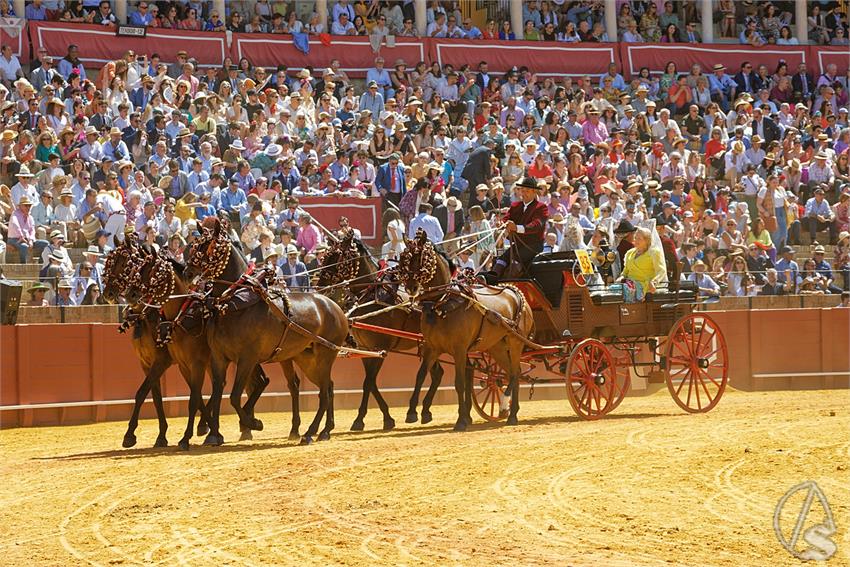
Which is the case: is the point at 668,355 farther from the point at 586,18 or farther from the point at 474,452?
the point at 586,18

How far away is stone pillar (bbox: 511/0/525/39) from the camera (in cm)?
3284

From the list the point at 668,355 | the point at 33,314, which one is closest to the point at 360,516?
the point at 668,355

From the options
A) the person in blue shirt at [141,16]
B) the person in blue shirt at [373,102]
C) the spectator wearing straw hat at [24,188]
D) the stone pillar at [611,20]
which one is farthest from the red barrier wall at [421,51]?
the spectator wearing straw hat at [24,188]

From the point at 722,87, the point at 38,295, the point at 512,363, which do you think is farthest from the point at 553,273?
the point at 722,87

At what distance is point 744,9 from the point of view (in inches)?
1416

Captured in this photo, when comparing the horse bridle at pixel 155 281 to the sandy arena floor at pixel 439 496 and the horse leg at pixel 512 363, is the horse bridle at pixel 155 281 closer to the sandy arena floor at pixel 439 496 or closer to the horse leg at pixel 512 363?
the sandy arena floor at pixel 439 496

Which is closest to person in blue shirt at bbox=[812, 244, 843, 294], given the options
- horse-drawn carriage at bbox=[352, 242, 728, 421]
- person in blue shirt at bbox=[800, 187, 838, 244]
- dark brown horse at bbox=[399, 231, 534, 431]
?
person in blue shirt at bbox=[800, 187, 838, 244]

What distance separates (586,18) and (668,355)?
1829cm

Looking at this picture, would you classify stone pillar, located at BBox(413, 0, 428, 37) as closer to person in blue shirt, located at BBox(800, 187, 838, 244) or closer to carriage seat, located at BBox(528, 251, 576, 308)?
person in blue shirt, located at BBox(800, 187, 838, 244)

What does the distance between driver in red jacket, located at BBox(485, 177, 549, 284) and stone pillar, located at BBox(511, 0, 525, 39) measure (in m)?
16.7

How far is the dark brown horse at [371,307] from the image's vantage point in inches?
634

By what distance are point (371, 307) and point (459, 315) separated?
1.52 m

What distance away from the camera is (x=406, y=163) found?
23.5 meters

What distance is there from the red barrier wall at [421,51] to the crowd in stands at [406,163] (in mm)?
471
